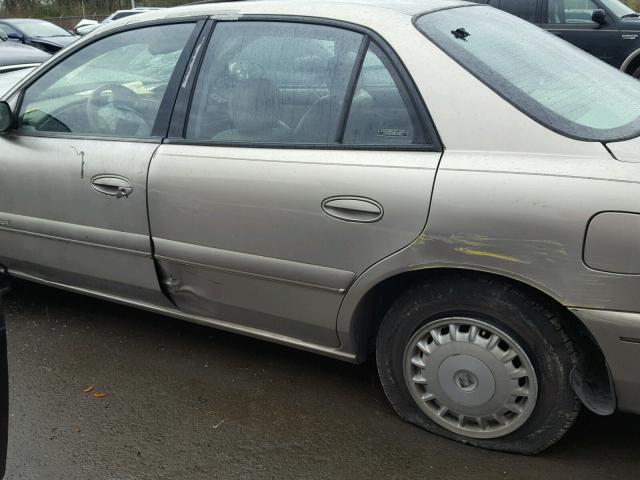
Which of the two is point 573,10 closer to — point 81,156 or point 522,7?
point 522,7

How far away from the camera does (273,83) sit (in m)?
2.64

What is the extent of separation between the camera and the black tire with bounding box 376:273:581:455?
7.12 feet

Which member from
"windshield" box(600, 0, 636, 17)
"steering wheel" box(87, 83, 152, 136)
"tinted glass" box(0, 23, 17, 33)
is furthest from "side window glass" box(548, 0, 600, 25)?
"tinted glass" box(0, 23, 17, 33)

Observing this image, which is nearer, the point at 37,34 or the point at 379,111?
the point at 379,111

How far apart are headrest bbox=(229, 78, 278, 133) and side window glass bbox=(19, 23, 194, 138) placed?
362 mm

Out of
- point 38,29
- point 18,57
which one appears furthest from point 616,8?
point 38,29

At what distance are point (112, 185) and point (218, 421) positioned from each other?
3.64ft

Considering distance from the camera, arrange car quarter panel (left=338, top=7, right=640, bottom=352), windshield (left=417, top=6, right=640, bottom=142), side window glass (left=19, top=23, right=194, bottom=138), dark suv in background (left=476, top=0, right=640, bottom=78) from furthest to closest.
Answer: dark suv in background (left=476, top=0, right=640, bottom=78) → side window glass (left=19, top=23, right=194, bottom=138) → windshield (left=417, top=6, right=640, bottom=142) → car quarter panel (left=338, top=7, right=640, bottom=352)

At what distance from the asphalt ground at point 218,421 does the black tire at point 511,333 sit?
12 cm

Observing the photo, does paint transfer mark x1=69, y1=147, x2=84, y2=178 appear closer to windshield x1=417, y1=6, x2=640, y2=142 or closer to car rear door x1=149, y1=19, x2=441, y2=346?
car rear door x1=149, y1=19, x2=441, y2=346

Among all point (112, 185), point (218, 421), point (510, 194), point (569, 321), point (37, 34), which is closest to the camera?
point (510, 194)

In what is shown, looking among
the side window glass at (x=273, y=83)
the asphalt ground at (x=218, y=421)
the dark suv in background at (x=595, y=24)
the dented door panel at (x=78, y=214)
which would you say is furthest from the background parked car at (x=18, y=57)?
the dark suv in background at (x=595, y=24)

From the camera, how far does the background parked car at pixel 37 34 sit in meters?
16.0

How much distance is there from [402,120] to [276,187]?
0.53 metres
